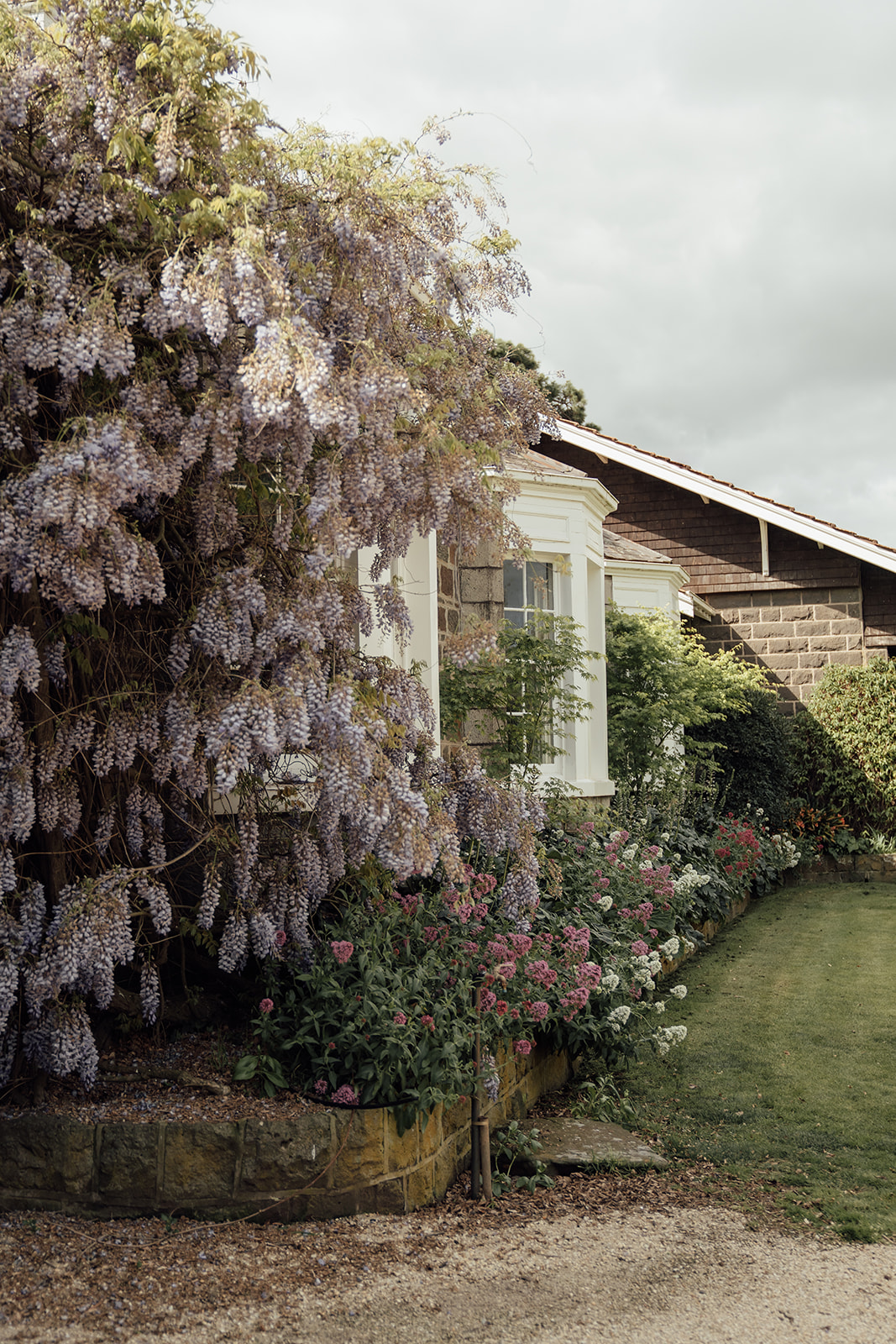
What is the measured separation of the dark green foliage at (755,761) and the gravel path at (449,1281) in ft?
31.1

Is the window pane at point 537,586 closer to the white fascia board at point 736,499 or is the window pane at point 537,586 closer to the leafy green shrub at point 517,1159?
the white fascia board at point 736,499

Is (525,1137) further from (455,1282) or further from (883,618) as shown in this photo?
(883,618)

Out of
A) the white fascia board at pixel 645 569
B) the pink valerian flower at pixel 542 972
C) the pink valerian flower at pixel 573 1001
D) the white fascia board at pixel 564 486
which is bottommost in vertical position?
the pink valerian flower at pixel 573 1001

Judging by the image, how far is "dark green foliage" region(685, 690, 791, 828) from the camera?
12.8m

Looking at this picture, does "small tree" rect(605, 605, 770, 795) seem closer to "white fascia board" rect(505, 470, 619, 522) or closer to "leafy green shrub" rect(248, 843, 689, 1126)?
"white fascia board" rect(505, 470, 619, 522)

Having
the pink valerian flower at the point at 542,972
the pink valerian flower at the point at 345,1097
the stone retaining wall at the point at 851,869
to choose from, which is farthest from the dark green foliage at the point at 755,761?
the pink valerian flower at the point at 345,1097

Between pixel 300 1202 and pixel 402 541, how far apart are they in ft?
7.14

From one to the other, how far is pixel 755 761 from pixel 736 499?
3484 mm

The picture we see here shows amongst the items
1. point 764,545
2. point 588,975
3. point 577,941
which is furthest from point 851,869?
point 588,975

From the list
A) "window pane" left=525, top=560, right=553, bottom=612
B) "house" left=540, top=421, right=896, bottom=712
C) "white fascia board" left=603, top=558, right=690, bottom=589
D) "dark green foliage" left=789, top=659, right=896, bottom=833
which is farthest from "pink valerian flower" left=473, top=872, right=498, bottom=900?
"house" left=540, top=421, right=896, bottom=712

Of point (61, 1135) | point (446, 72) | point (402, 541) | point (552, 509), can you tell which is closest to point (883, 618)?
point (552, 509)

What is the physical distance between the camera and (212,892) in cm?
358

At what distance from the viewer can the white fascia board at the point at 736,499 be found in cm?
1366

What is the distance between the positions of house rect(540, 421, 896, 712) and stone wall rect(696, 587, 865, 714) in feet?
0.04
